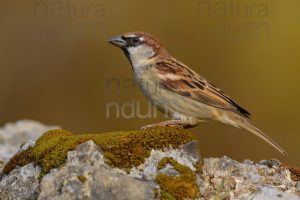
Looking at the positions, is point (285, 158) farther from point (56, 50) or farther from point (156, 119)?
point (56, 50)

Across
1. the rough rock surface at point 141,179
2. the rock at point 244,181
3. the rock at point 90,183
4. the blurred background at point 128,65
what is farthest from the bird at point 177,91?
the blurred background at point 128,65

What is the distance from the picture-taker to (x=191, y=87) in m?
7.27

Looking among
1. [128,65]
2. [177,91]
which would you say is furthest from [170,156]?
[128,65]

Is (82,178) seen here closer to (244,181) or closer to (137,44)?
(244,181)

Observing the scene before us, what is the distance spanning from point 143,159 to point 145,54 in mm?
2186

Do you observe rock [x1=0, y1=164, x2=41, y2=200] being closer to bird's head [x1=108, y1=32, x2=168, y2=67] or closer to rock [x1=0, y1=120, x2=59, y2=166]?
bird's head [x1=108, y1=32, x2=168, y2=67]

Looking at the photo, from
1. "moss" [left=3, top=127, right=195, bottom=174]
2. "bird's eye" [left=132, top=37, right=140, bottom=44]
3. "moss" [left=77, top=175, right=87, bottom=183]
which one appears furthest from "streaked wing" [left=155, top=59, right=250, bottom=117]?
"moss" [left=77, top=175, right=87, bottom=183]

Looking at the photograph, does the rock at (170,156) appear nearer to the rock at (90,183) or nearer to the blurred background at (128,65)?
the rock at (90,183)

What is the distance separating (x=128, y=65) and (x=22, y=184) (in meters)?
6.91

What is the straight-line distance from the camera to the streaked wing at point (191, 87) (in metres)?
7.18

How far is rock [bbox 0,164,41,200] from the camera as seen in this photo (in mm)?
5516

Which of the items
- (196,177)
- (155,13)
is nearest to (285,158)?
(155,13)

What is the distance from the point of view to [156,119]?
11.7 meters

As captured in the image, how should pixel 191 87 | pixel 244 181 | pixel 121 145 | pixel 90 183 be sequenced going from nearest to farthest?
pixel 90 183 < pixel 121 145 < pixel 244 181 < pixel 191 87
